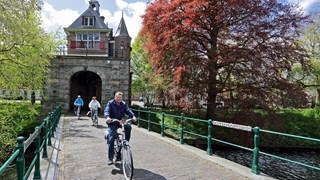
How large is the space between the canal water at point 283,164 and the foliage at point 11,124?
32.8 ft

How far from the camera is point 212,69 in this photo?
51.0ft

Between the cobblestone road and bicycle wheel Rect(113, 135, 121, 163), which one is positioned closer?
the cobblestone road

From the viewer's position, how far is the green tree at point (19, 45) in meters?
9.83

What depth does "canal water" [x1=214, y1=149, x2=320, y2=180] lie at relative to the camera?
1157 centimetres

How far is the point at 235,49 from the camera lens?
15.3 metres

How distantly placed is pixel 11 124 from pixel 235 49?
11.4 meters

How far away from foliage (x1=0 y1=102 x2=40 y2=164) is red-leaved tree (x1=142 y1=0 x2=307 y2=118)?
776 cm

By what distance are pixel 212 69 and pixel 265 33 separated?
11.2 ft

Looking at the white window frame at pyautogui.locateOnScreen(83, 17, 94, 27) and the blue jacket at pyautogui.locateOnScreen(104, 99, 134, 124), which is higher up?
the white window frame at pyautogui.locateOnScreen(83, 17, 94, 27)

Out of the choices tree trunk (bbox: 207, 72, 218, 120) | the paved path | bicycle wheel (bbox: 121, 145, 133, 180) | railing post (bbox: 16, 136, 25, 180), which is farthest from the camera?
tree trunk (bbox: 207, 72, 218, 120)

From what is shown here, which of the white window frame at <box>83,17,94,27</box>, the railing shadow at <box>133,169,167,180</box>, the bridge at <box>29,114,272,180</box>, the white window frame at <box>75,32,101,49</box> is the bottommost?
the railing shadow at <box>133,169,167,180</box>

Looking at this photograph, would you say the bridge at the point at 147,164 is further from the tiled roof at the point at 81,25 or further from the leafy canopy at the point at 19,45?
the tiled roof at the point at 81,25

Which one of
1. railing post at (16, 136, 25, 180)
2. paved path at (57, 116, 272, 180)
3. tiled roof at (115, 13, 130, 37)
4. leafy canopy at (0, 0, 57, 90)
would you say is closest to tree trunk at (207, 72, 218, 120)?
paved path at (57, 116, 272, 180)

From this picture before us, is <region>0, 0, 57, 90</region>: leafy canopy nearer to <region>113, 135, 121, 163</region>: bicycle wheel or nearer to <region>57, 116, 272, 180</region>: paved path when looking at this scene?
<region>57, 116, 272, 180</region>: paved path
